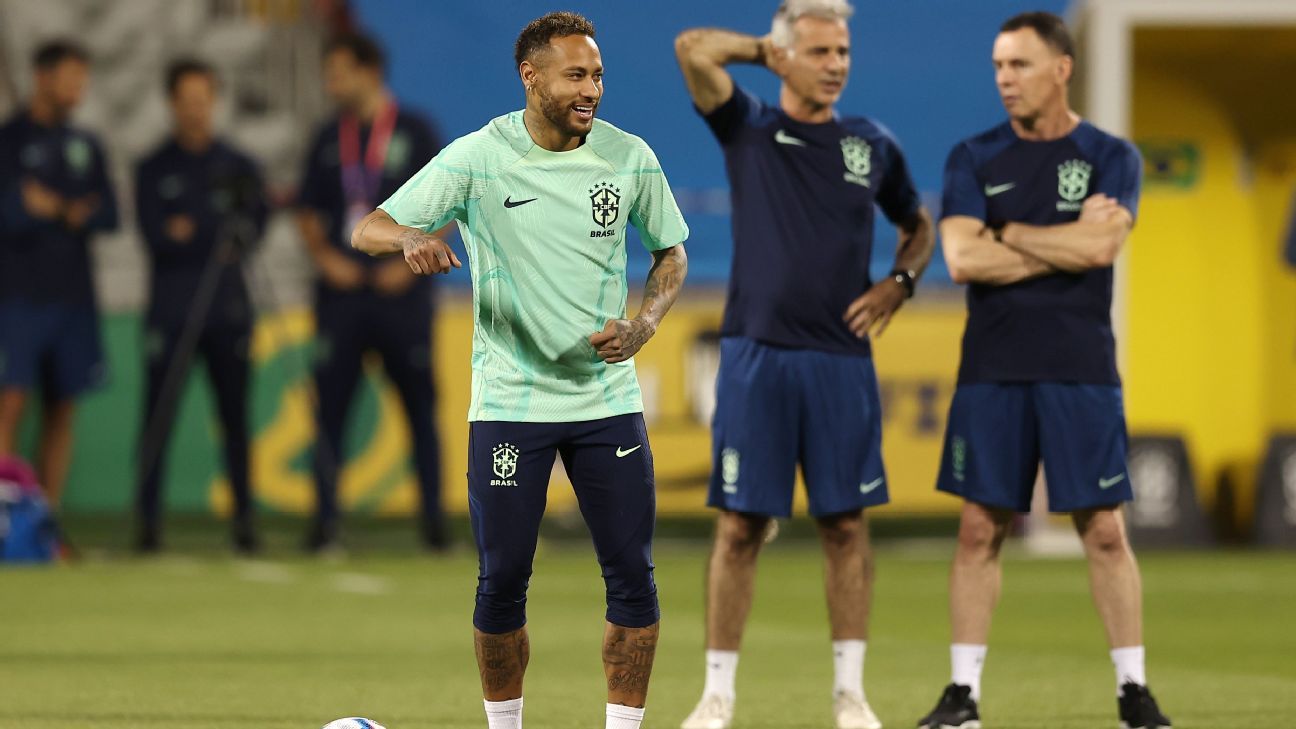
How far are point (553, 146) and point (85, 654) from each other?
162 inches

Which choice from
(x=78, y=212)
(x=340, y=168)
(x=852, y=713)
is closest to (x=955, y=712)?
(x=852, y=713)

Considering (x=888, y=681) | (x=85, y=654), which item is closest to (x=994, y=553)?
(x=888, y=681)

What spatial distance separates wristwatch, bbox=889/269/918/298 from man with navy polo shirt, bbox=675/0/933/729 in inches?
2.7

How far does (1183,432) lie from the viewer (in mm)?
14617

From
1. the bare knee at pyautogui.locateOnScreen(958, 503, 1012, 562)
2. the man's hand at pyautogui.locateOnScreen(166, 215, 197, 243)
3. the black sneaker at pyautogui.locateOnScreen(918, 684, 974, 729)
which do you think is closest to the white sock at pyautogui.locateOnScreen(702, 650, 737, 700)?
the black sneaker at pyautogui.locateOnScreen(918, 684, 974, 729)

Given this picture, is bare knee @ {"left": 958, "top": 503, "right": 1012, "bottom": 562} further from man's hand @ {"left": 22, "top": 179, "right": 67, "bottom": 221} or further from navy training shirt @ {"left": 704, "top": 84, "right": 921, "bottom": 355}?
man's hand @ {"left": 22, "top": 179, "right": 67, "bottom": 221}

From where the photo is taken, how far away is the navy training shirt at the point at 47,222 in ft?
43.1

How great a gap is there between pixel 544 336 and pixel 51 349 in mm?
8448

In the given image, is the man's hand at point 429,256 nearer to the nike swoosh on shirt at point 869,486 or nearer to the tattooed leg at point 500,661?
the tattooed leg at point 500,661

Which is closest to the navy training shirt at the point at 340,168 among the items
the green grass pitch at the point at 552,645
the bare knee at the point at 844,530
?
the green grass pitch at the point at 552,645

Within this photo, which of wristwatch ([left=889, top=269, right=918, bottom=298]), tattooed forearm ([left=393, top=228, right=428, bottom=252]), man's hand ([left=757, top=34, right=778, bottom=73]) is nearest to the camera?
tattooed forearm ([left=393, top=228, right=428, bottom=252])

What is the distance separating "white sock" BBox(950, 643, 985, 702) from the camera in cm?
665

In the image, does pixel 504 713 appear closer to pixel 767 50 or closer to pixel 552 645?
pixel 767 50

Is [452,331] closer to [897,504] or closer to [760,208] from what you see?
[897,504]
